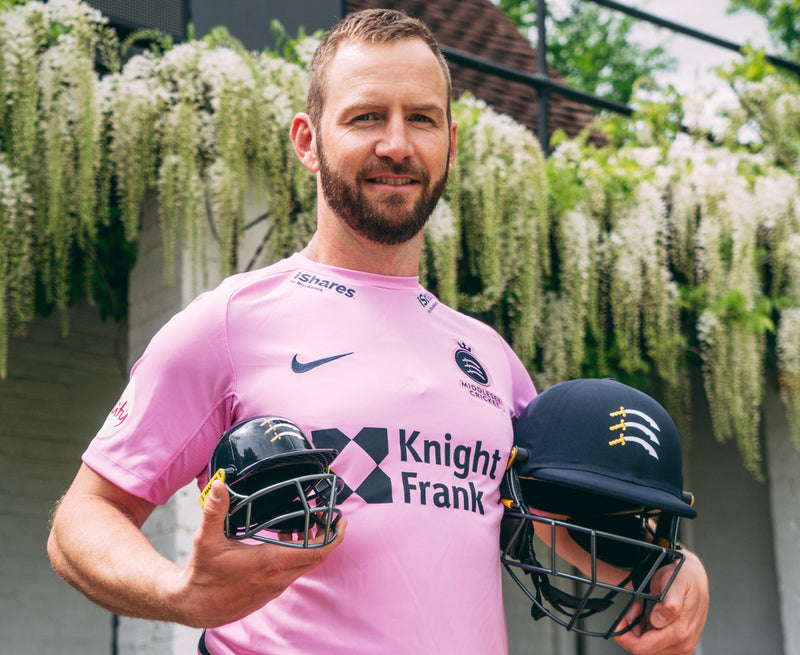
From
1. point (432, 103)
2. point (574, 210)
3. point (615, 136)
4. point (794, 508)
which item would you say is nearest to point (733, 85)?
point (615, 136)

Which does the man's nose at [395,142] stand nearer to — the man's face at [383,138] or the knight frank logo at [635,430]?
the man's face at [383,138]

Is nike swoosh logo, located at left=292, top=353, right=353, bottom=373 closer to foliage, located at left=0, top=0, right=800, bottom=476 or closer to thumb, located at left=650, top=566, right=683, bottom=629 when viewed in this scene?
thumb, located at left=650, top=566, right=683, bottom=629

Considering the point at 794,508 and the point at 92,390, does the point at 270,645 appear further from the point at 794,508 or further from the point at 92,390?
the point at 794,508

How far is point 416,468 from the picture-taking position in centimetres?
146

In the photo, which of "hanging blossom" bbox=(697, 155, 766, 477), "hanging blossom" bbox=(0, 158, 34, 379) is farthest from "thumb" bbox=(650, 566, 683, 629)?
"hanging blossom" bbox=(697, 155, 766, 477)

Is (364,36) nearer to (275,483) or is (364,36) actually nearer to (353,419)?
(353,419)

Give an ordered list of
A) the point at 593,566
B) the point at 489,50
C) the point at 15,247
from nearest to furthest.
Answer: the point at 593,566 → the point at 15,247 → the point at 489,50

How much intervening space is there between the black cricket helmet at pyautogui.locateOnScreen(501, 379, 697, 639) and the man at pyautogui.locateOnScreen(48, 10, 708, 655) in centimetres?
6

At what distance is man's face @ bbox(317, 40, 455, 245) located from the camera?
156 centimetres

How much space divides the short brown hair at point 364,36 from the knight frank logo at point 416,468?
0.58 m

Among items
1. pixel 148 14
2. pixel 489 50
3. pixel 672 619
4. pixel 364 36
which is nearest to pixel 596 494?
pixel 672 619

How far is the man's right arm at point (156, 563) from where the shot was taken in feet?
3.62

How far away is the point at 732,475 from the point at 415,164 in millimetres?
6253

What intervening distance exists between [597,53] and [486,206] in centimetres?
1245
